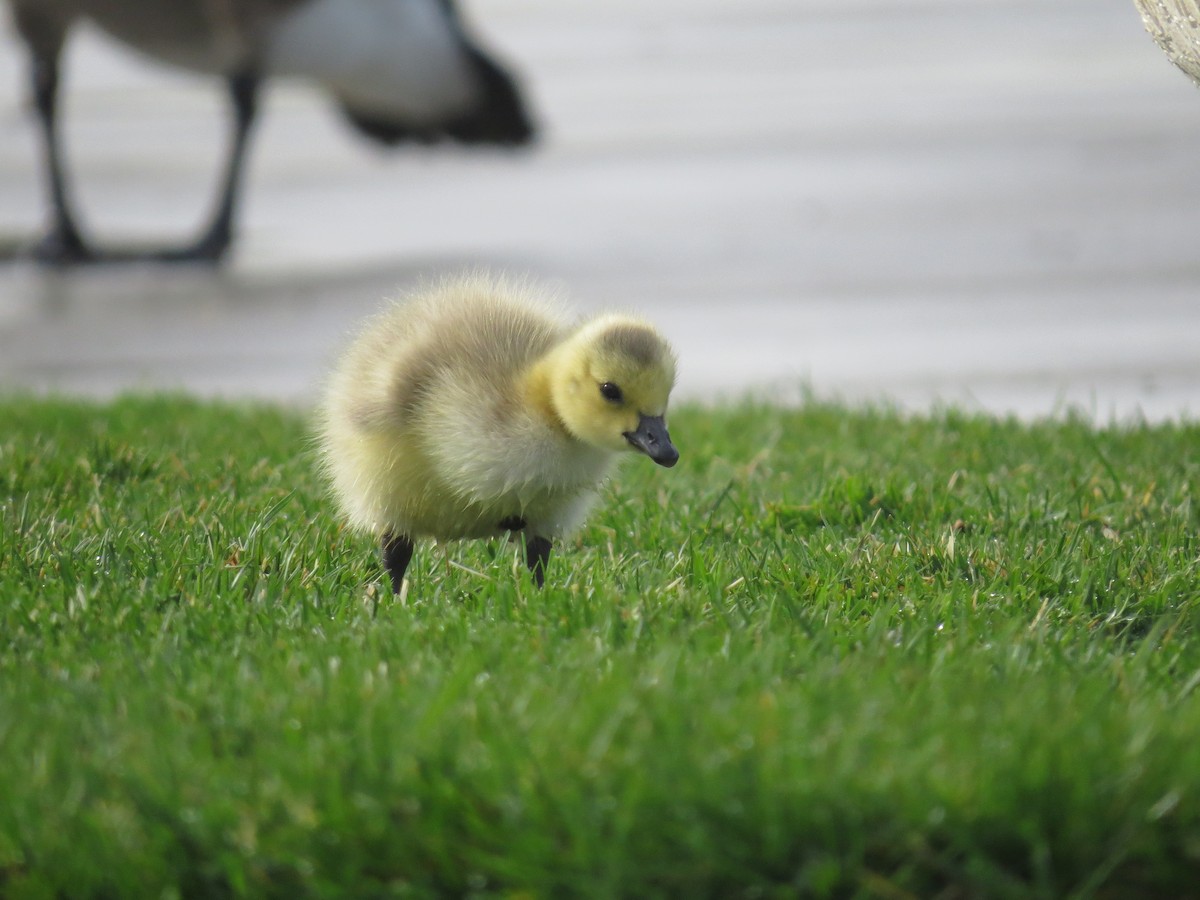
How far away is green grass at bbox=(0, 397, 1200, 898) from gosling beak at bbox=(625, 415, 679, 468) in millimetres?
338

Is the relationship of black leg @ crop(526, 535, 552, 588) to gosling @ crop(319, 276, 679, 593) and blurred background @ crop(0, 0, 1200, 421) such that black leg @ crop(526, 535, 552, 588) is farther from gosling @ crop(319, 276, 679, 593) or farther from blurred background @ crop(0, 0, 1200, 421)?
blurred background @ crop(0, 0, 1200, 421)

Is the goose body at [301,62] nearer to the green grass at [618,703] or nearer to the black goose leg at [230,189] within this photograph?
the black goose leg at [230,189]

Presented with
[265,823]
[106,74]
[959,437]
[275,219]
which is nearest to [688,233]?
[275,219]

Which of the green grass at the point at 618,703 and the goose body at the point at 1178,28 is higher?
the goose body at the point at 1178,28

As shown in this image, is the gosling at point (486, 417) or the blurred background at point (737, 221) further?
the blurred background at point (737, 221)

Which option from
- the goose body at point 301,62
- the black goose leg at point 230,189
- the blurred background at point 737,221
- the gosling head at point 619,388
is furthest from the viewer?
the black goose leg at point 230,189

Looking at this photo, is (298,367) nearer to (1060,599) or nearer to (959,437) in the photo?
(959,437)

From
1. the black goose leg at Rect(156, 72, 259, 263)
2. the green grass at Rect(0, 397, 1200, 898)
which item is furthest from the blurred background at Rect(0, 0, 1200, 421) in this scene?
the green grass at Rect(0, 397, 1200, 898)

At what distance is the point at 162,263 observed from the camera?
11.3 m

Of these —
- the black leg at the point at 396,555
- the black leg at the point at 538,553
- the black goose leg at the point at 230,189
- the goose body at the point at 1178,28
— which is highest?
the goose body at the point at 1178,28

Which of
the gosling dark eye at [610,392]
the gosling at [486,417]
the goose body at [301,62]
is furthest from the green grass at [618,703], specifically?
the goose body at [301,62]

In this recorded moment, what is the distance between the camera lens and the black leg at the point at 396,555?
3.94 meters

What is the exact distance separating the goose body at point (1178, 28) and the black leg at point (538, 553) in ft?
5.87

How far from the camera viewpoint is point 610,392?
11.7ft
